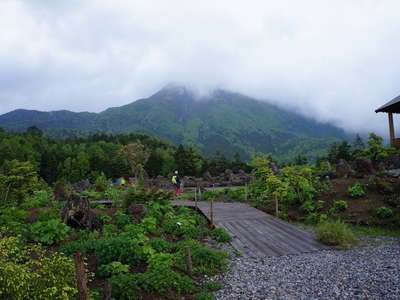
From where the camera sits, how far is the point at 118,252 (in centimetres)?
589

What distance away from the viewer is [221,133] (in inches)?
6496

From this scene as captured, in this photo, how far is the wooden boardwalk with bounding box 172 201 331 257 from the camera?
7.70 meters

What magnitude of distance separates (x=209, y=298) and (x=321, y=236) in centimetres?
483

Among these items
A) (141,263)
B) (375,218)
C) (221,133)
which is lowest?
(375,218)

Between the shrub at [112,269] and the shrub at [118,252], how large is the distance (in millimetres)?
329

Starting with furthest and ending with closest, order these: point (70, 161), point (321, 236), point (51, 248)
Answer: point (70, 161), point (321, 236), point (51, 248)

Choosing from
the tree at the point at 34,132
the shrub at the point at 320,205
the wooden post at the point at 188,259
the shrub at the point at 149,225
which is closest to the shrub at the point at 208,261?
the wooden post at the point at 188,259

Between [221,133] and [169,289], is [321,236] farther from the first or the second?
[221,133]

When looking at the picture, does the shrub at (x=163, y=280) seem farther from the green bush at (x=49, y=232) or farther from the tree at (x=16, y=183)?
the tree at (x=16, y=183)

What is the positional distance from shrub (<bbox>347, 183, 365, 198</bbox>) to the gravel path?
414 cm

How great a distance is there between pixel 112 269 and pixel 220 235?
4.25 meters

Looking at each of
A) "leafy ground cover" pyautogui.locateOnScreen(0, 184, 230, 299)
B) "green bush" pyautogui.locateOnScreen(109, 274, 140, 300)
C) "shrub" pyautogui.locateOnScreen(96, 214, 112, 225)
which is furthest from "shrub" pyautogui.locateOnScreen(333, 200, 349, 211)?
"green bush" pyautogui.locateOnScreen(109, 274, 140, 300)

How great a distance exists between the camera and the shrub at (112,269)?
527cm

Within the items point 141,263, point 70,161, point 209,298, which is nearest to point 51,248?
point 141,263
